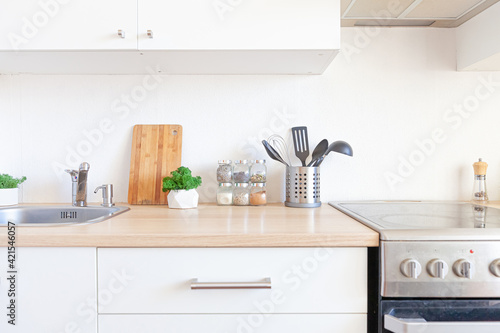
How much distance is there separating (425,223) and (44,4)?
4.53 ft

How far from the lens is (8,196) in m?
1.43

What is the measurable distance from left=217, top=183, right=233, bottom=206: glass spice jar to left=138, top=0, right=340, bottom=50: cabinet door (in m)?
0.55

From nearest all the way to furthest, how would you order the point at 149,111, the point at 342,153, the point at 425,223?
the point at 425,223 < the point at 342,153 < the point at 149,111

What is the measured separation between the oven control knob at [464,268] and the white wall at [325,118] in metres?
0.69

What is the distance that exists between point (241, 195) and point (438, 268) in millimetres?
768

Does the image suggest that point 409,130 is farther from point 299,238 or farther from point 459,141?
point 299,238

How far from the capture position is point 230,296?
0.94 m

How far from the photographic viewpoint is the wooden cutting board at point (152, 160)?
4.91 ft

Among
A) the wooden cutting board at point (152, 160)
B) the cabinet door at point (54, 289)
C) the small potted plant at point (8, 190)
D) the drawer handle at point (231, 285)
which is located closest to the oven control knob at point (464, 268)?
the drawer handle at point (231, 285)

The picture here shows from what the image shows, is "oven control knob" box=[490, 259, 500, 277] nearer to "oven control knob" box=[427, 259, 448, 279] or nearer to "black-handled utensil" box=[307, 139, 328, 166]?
"oven control knob" box=[427, 259, 448, 279]

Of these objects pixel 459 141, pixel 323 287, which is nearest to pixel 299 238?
pixel 323 287

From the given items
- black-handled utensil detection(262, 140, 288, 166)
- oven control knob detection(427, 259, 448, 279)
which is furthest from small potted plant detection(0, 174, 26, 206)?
oven control knob detection(427, 259, 448, 279)

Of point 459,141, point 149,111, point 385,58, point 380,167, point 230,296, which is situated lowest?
point 230,296

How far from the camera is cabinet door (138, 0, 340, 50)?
3.93ft
